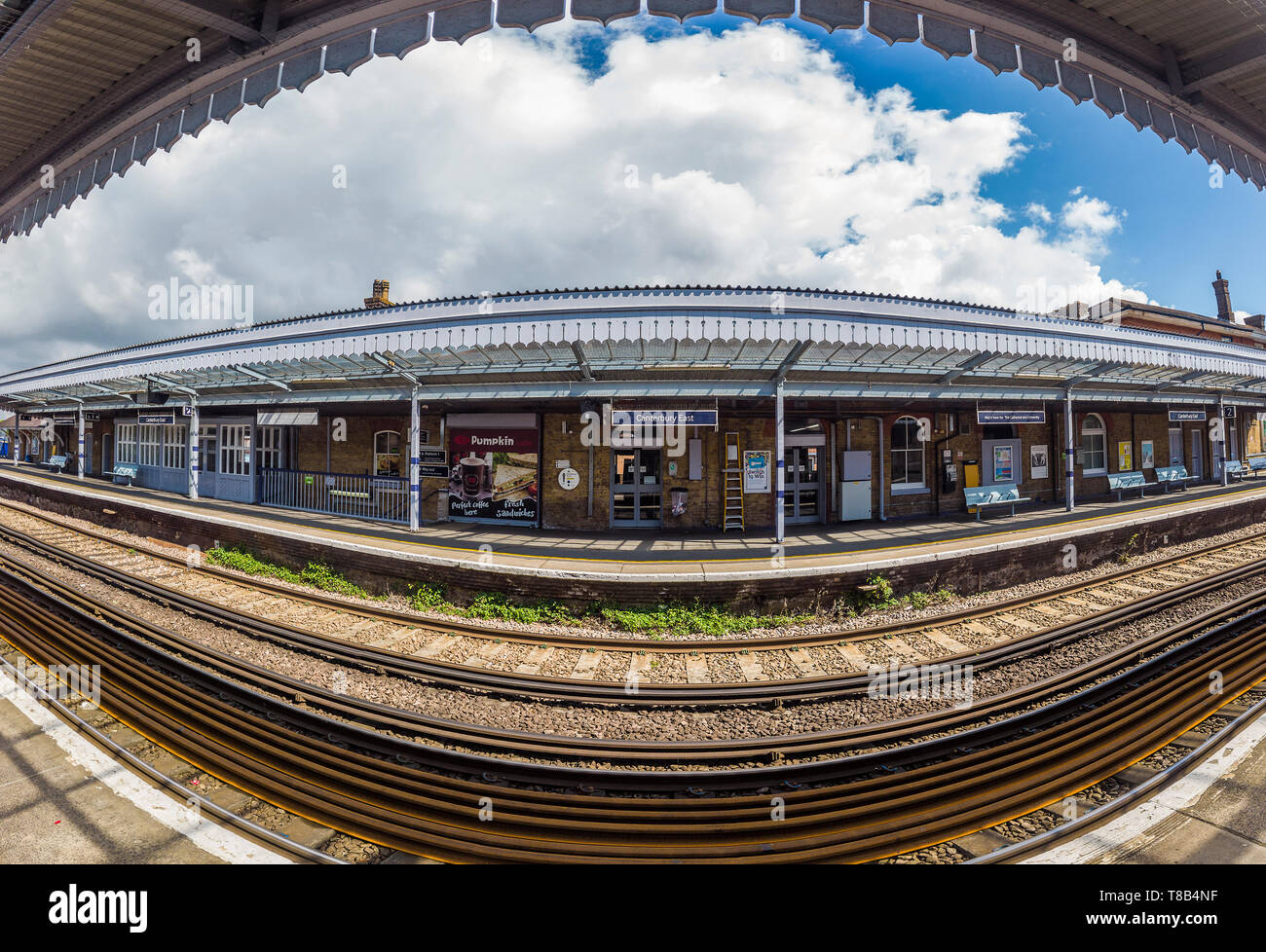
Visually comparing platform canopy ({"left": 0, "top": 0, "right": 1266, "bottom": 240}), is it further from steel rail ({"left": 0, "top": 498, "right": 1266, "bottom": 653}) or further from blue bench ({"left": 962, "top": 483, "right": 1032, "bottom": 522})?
blue bench ({"left": 962, "top": 483, "right": 1032, "bottom": 522})

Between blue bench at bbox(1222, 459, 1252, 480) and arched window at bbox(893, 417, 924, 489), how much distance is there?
19.9 metres

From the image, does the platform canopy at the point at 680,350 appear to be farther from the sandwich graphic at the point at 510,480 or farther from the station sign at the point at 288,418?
the sandwich graphic at the point at 510,480

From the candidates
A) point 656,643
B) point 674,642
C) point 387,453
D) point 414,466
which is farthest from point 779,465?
point 387,453

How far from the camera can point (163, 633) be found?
23.3 ft

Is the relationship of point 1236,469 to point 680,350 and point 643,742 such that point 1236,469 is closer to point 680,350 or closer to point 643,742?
point 680,350

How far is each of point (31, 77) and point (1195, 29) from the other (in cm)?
736

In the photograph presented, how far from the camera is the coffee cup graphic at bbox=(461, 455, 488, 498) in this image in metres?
13.2

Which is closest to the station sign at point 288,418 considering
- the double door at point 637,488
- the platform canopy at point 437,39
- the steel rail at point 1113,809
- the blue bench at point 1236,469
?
the double door at point 637,488

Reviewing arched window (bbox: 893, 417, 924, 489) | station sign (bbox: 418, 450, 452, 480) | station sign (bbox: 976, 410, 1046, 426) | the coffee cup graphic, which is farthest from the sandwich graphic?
station sign (bbox: 976, 410, 1046, 426)

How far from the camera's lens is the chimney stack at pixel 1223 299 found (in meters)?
36.8

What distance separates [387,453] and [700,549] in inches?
407

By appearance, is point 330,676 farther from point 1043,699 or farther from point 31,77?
point 1043,699

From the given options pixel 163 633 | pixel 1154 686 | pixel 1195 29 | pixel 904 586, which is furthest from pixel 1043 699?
pixel 163 633

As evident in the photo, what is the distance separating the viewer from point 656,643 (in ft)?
24.0
